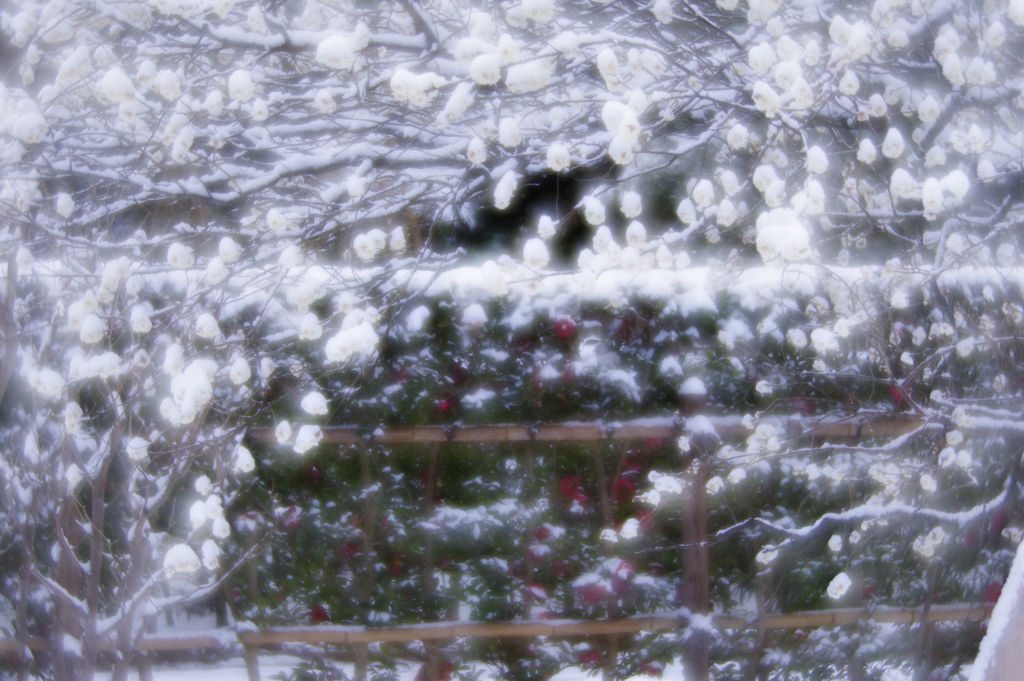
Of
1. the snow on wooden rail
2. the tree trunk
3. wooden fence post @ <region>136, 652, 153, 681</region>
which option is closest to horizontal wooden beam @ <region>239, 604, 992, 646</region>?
wooden fence post @ <region>136, 652, 153, 681</region>

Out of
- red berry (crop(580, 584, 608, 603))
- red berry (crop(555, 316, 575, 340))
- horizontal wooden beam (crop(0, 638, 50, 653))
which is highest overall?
red berry (crop(555, 316, 575, 340))

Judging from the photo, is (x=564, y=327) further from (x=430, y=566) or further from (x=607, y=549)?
(x=430, y=566)

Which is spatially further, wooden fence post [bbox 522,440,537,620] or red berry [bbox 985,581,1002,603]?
red berry [bbox 985,581,1002,603]

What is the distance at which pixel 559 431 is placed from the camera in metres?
2.40

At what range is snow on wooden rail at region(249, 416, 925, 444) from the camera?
2.38 m

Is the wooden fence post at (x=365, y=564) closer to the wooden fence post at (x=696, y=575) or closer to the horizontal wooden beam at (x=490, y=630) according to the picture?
the horizontal wooden beam at (x=490, y=630)

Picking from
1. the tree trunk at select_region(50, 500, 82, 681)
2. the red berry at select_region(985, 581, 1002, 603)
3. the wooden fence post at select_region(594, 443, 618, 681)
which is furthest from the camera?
the red berry at select_region(985, 581, 1002, 603)

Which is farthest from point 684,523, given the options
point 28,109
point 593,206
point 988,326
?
point 28,109

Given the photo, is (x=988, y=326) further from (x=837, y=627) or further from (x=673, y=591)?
(x=673, y=591)

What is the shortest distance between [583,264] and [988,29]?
1684mm

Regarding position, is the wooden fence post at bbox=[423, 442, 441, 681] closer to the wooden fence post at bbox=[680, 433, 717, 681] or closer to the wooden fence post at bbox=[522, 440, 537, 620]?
the wooden fence post at bbox=[522, 440, 537, 620]

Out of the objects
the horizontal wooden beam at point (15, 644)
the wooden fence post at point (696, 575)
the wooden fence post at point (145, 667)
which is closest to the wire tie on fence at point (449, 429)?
the wooden fence post at point (696, 575)

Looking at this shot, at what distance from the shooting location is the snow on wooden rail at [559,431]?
2385mm

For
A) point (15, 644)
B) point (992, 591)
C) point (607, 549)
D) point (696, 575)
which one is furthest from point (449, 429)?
point (992, 591)
